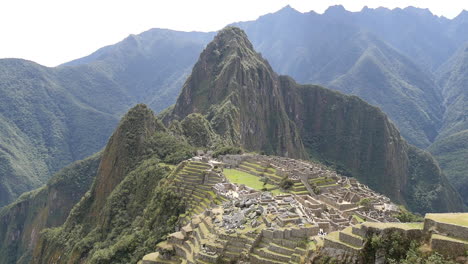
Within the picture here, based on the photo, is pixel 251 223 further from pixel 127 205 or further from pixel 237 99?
pixel 237 99

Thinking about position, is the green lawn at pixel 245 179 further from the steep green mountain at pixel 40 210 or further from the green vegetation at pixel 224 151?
the steep green mountain at pixel 40 210

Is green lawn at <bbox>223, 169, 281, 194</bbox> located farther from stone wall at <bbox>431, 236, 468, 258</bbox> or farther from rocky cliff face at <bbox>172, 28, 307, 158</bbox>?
rocky cliff face at <bbox>172, 28, 307, 158</bbox>

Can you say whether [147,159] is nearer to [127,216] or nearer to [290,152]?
[127,216]

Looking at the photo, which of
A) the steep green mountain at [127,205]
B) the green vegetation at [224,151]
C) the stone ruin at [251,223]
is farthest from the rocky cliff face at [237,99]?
the stone ruin at [251,223]

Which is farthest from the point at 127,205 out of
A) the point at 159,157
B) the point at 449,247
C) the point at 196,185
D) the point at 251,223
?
the point at 449,247

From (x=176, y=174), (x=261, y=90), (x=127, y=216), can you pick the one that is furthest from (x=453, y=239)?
(x=261, y=90)

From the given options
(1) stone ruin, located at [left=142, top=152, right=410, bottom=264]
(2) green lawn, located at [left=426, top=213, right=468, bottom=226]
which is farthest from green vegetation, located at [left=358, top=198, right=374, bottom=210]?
(2) green lawn, located at [left=426, top=213, right=468, bottom=226]

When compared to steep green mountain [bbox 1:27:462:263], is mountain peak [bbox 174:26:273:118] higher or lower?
higher
